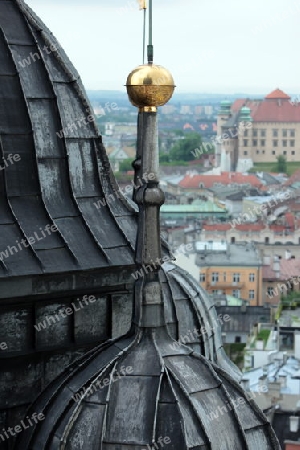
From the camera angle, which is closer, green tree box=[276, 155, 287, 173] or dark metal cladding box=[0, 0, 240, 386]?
dark metal cladding box=[0, 0, 240, 386]

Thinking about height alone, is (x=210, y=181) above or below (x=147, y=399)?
above

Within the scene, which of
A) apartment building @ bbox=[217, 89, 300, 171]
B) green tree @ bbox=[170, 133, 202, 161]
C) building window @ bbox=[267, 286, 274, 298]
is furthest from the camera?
green tree @ bbox=[170, 133, 202, 161]

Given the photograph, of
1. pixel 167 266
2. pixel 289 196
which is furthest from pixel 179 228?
pixel 167 266

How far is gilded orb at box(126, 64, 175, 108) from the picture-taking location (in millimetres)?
4738

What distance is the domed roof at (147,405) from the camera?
443cm

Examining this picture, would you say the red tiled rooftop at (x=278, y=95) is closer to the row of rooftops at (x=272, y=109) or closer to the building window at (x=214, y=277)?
the row of rooftops at (x=272, y=109)

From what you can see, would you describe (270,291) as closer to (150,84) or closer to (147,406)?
(150,84)

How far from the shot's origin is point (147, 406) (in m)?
4.46

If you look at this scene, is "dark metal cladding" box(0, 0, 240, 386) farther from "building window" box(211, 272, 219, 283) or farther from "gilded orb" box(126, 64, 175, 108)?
"building window" box(211, 272, 219, 283)

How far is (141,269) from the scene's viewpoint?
476 centimetres

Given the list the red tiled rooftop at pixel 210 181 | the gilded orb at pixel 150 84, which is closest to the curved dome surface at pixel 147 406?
the gilded orb at pixel 150 84

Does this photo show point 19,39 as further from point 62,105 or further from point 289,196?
point 289,196

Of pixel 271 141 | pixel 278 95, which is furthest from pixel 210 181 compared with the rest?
pixel 278 95

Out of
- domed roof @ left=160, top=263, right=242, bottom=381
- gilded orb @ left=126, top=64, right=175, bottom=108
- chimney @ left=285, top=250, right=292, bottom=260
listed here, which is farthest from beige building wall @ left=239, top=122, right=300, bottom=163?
gilded orb @ left=126, top=64, right=175, bottom=108
